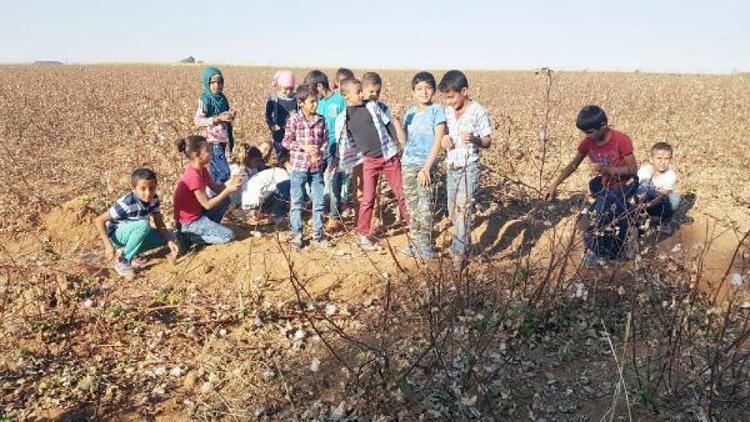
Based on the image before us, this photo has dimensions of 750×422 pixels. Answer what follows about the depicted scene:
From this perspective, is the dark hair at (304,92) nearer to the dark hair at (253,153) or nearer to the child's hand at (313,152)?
the child's hand at (313,152)

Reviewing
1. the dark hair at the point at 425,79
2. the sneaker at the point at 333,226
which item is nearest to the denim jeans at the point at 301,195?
the sneaker at the point at 333,226

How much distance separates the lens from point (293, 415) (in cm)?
306

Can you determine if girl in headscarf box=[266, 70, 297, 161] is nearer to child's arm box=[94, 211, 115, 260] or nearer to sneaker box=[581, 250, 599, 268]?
child's arm box=[94, 211, 115, 260]

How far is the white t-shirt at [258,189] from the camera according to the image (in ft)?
20.1

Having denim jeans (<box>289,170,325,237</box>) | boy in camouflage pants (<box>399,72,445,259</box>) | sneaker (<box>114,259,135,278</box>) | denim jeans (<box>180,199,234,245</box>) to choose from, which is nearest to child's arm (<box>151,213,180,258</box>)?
denim jeans (<box>180,199,234,245</box>)

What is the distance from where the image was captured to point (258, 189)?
613cm

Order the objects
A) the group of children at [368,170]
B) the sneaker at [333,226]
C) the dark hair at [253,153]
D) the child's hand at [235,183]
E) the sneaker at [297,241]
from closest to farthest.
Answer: the group of children at [368,170], the child's hand at [235,183], the sneaker at [297,241], the sneaker at [333,226], the dark hair at [253,153]

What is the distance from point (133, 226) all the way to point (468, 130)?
10.3 ft

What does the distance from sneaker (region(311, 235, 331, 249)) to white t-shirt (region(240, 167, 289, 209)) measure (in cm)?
97

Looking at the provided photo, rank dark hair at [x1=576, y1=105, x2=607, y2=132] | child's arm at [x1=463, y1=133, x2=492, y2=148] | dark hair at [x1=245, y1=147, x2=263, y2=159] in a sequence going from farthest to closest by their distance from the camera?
dark hair at [x1=245, y1=147, x2=263, y2=159]
dark hair at [x1=576, y1=105, x2=607, y2=132]
child's arm at [x1=463, y1=133, x2=492, y2=148]

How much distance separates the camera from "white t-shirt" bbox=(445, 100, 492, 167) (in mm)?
4629

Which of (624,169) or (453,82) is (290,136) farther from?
(624,169)

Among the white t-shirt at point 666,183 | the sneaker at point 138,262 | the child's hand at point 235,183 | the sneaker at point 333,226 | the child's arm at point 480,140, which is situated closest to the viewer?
the child's arm at point 480,140

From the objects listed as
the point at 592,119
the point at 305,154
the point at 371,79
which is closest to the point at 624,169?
the point at 592,119
